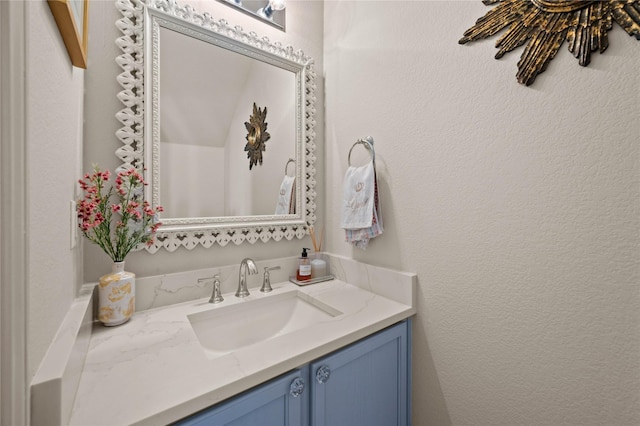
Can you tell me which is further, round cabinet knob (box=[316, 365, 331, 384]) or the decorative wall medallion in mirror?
the decorative wall medallion in mirror

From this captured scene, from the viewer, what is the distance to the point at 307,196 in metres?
1.41

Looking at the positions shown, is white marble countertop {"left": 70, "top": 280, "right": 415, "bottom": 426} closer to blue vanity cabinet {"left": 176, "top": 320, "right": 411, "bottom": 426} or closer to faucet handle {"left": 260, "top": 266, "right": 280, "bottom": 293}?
blue vanity cabinet {"left": 176, "top": 320, "right": 411, "bottom": 426}

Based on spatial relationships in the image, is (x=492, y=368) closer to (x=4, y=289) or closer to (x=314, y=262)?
(x=314, y=262)

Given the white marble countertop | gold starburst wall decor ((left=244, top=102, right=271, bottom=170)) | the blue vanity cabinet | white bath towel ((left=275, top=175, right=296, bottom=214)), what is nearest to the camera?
the white marble countertop

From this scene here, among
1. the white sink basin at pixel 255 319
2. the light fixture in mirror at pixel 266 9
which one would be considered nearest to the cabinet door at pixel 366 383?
the white sink basin at pixel 255 319

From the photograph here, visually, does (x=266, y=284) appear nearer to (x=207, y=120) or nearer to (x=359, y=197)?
(x=359, y=197)

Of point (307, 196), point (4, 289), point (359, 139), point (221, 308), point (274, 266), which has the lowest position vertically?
point (221, 308)

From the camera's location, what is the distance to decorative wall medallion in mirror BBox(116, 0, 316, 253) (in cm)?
96

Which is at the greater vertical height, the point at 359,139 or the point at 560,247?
the point at 359,139

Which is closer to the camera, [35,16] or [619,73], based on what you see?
[35,16]

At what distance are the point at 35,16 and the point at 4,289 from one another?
42 centimetres

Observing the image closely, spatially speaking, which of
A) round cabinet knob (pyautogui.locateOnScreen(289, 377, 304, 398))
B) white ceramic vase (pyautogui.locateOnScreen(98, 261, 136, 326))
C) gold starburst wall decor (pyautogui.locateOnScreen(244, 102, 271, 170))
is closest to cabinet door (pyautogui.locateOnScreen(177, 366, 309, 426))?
round cabinet knob (pyautogui.locateOnScreen(289, 377, 304, 398))

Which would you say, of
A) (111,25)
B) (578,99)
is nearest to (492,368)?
(578,99)

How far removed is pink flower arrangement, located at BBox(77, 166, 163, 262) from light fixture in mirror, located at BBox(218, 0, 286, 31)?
2.84 ft
